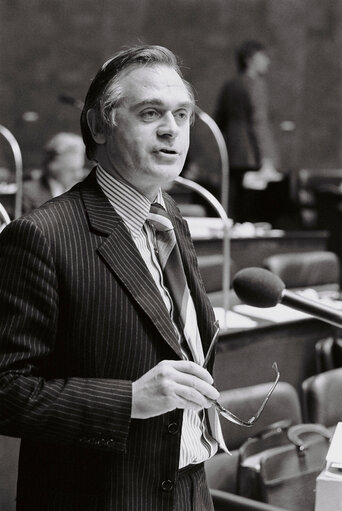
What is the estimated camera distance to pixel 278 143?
810cm

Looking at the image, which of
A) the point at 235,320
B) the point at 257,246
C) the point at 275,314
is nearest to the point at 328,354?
the point at 275,314

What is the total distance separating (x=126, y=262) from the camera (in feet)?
3.64

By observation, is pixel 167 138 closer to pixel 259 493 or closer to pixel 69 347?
pixel 69 347

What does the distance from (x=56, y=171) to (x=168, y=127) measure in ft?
12.2

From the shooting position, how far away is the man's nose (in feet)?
3.65

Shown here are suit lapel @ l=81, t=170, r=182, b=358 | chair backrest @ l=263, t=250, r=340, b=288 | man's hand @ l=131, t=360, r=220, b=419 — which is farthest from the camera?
chair backrest @ l=263, t=250, r=340, b=288

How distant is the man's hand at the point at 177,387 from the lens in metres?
0.98

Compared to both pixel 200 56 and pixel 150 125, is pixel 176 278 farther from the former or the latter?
pixel 200 56

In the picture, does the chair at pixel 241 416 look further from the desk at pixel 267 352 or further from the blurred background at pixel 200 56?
the blurred background at pixel 200 56

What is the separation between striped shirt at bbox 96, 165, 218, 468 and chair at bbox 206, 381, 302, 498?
0.70 meters

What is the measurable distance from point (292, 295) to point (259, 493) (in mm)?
707

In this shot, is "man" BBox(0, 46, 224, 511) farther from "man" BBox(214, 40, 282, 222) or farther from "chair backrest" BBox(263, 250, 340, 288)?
"man" BBox(214, 40, 282, 222)

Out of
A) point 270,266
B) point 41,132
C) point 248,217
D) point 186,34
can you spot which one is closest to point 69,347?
point 270,266

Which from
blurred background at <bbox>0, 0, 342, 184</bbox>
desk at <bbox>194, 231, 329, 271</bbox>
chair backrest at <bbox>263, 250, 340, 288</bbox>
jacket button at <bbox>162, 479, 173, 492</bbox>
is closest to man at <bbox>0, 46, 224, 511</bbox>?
jacket button at <bbox>162, 479, 173, 492</bbox>
